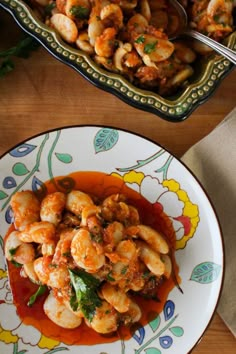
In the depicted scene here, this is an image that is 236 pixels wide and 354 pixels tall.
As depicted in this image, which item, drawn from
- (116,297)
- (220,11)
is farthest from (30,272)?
(220,11)

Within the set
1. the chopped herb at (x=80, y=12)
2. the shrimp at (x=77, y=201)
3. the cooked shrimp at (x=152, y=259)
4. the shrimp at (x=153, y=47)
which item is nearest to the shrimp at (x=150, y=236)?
the cooked shrimp at (x=152, y=259)

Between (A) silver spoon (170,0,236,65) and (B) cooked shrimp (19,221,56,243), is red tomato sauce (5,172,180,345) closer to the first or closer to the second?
(B) cooked shrimp (19,221,56,243)

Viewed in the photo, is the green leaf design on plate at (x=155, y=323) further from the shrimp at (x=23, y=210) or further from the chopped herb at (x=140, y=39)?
the chopped herb at (x=140, y=39)

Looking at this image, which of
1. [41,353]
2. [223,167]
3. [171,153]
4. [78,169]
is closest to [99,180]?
[78,169]

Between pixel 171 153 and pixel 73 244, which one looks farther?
pixel 171 153

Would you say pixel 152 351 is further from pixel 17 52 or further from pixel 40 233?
pixel 17 52

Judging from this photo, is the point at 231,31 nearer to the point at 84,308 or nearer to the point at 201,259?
the point at 201,259
